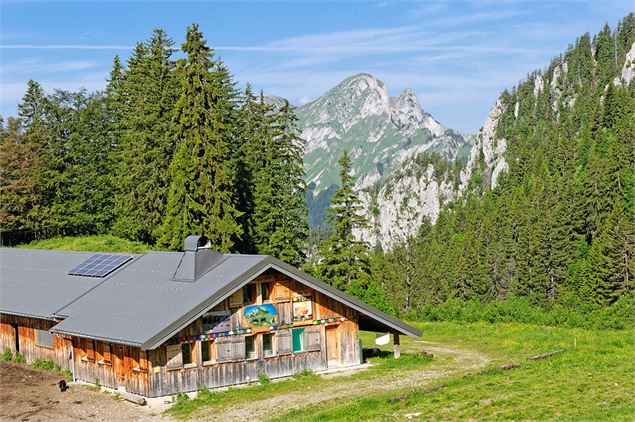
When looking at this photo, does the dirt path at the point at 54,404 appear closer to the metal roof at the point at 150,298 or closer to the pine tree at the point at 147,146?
the metal roof at the point at 150,298

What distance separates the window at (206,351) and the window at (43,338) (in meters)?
10.2

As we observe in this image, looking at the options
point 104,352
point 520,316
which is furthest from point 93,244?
point 520,316

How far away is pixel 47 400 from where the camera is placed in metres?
29.0

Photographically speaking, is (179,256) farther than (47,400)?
Yes

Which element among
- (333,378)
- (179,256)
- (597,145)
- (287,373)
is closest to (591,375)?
(333,378)

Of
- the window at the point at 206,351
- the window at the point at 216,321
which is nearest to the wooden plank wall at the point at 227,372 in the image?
the window at the point at 206,351

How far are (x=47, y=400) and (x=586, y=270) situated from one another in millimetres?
107979

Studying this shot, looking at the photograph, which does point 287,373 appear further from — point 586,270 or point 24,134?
point 586,270

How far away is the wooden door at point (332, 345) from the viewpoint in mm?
35000

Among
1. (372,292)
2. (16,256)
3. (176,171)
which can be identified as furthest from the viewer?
(372,292)

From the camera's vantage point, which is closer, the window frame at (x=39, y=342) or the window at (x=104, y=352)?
the window at (x=104, y=352)

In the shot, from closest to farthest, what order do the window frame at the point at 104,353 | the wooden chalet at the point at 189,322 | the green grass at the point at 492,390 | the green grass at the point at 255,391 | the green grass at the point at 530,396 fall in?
the green grass at the point at 530,396 < the green grass at the point at 492,390 < the green grass at the point at 255,391 < the wooden chalet at the point at 189,322 < the window frame at the point at 104,353

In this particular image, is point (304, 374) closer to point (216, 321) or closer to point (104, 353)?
point (216, 321)

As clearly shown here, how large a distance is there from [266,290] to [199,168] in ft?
75.1
